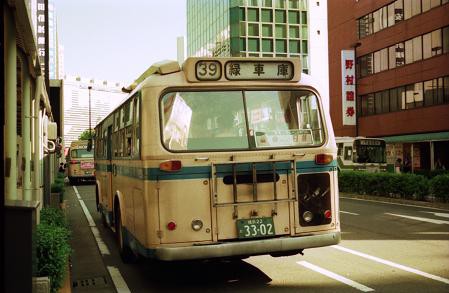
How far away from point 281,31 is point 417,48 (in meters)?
33.5

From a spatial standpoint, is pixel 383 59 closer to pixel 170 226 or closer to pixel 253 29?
pixel 253 29

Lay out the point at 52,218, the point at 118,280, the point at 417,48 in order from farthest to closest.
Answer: the point at 417,48 → the point at 52,218 → the point at 118,280

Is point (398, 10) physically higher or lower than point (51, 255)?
higher

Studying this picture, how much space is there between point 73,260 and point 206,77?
15.3 feet

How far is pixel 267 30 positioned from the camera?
2729 inches

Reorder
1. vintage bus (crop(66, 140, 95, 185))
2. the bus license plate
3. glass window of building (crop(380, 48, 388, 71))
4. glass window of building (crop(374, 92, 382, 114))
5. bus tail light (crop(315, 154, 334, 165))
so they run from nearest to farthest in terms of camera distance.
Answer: the bus license plate
bus tail light (crop(315, 154, 334, 165))
vintage bus (crop(66, 140, 95, 185))
glass window of building (crop(380, 48, 388, 71))
glass window of building (crop(374, 92, 382, 114))

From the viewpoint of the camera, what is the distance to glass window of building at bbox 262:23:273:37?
68.8m

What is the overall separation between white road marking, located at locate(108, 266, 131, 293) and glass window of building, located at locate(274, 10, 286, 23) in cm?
6514

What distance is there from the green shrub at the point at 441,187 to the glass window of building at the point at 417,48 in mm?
23274

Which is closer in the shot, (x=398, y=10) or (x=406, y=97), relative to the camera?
(x=406, y=97)

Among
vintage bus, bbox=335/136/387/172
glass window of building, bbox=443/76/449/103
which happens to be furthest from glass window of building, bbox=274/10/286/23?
vintage bus, bbox=335/136/387/172

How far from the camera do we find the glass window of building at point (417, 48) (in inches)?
→ 1521

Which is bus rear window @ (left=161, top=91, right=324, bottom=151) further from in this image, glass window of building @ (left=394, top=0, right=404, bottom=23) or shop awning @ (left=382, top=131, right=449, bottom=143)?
glass window of building @ (left=394, top=0, right=404, bottom=23)

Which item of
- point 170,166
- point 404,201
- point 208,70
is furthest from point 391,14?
point 170,166
